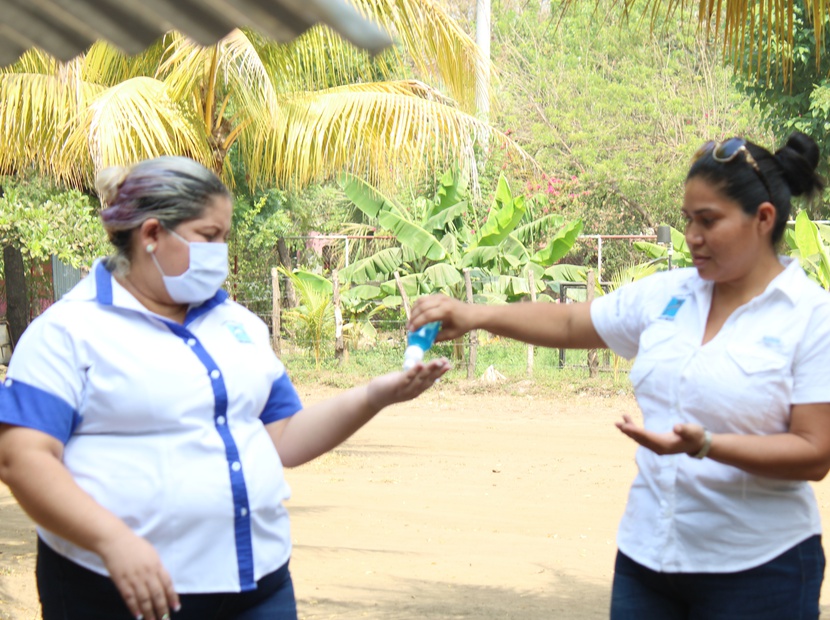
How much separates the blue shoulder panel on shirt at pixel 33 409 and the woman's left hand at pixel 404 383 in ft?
2.29

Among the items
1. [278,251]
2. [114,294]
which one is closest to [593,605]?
[114,294]

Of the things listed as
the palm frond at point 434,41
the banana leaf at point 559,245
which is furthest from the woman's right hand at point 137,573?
the banana leaf at point 559,245

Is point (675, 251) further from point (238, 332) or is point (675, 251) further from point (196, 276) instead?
point (196, 276)

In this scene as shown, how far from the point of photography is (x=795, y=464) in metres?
2.14

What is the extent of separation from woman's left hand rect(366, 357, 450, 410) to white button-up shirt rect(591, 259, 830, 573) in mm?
462

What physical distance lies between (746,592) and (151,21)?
2.04 metres

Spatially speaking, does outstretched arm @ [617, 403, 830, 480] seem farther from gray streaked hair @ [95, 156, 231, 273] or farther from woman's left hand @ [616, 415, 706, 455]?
gray streaked hair @ [95, 156, 231, 273]

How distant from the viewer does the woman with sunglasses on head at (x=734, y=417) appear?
217cm

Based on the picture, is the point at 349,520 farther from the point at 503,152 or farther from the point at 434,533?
the point at 503,152

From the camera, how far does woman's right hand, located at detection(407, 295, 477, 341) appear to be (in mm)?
2607

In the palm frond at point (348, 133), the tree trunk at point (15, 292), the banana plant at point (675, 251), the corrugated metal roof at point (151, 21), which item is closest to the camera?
the corrugated metal roof at point (151, 21)

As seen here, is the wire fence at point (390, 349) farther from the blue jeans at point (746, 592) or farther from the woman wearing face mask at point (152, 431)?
the woman wearing face mask at point (152, 431)

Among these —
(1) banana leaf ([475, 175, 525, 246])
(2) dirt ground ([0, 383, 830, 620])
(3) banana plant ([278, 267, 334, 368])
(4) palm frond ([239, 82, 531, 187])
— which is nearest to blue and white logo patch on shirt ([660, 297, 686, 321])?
(2) dirt ground ([0, 383, 830, 620])

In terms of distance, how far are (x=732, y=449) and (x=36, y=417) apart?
1.38m
